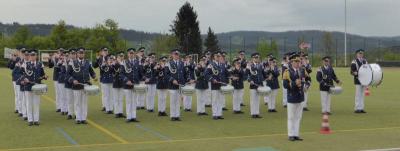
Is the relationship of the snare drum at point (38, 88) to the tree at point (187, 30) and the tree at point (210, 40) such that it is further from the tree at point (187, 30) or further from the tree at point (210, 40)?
the tree at point (210, 40)

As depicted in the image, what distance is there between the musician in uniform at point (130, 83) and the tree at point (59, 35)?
64.8m

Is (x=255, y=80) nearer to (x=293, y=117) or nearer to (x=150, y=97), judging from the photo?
(x=150, y=97)

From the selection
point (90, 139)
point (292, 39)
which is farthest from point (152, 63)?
point (292, 39)

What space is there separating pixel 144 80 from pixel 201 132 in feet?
13.5

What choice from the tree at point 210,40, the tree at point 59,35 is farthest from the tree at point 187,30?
the tree at point 59,35

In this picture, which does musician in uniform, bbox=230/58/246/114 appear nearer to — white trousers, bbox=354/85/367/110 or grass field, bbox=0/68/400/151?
grass field, bbox=0/68/400/151

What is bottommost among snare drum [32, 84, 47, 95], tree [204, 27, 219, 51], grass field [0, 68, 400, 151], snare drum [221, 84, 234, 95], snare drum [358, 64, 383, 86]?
grass field [0, 68, 400, 151]

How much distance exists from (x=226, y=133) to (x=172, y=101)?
9.17ft

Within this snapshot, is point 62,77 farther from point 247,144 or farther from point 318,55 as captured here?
point 318,55

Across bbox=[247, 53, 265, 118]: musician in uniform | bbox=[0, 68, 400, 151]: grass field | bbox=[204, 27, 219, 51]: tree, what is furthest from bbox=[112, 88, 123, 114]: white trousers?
bbox=[204, 27, 219, 51]: tree

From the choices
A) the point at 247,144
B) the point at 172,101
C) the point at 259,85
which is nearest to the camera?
the point at 247,144

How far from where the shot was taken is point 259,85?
17172mm

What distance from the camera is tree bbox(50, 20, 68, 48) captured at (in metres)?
78.9

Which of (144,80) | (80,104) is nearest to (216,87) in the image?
(144,80)
